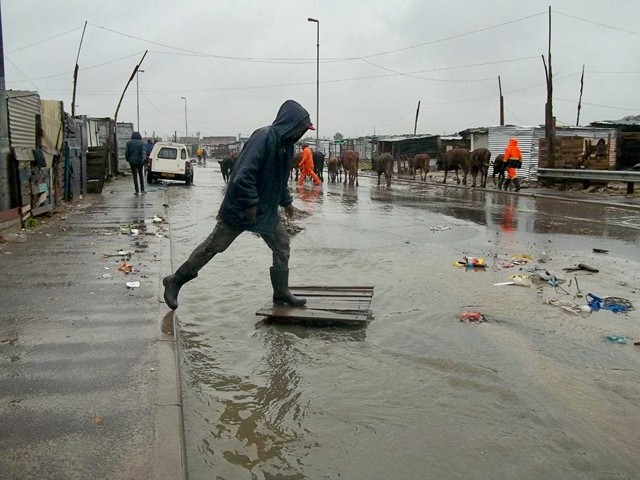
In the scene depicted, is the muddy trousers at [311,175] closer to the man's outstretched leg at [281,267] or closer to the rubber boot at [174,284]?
the man's outstretched leg at [281,267]

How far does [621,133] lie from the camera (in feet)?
91.9

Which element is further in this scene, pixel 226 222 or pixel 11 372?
pixel 226 222

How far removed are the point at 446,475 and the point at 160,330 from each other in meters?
2.65

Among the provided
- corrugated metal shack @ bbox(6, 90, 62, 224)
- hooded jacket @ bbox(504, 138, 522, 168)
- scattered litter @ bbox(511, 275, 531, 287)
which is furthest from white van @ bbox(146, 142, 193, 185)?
scattered litter @ bbox(511, 275, 531, 287)

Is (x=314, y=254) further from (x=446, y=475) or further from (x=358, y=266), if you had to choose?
(x=446, y=475)

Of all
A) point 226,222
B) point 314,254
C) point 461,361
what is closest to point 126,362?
point 226,222

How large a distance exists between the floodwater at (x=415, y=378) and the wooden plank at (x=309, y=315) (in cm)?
10

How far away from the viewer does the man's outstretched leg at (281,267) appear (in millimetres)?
5660

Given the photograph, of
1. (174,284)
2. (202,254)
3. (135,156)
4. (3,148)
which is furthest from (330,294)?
(135,156)

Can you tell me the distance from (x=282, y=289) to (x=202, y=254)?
2.74ft

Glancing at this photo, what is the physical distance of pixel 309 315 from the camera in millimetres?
5453

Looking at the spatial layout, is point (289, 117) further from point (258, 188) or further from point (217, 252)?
point (217, 252)

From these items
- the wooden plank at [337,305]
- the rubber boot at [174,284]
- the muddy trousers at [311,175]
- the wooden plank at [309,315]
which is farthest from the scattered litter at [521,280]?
the muddy trousers at [311,175]

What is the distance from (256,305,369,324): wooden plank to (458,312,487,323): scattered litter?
0.90 m
